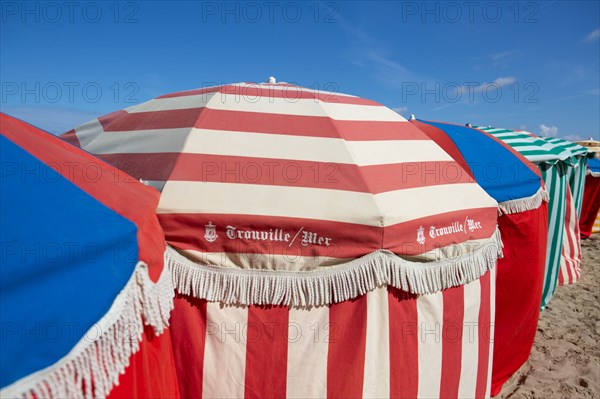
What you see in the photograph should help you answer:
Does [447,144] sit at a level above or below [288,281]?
above

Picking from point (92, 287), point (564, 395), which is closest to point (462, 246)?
point (92, 287)

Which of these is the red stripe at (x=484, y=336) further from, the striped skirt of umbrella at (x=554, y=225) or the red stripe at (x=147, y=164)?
the striped skirt of umbrella at (x=554, y=225)

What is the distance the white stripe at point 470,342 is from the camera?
93.0 inches

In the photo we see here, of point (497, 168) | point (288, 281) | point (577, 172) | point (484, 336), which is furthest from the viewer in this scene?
point (577, 172)

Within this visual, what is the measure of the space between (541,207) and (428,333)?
7.91ft

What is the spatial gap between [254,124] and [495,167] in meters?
2.55

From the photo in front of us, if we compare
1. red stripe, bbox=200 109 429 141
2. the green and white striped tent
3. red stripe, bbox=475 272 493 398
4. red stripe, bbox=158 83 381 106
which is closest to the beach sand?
the green and white striped tent

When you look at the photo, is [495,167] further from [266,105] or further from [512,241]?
[266,105]

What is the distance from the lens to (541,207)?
375cm

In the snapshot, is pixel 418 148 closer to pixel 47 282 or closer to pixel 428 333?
pixel 428 333

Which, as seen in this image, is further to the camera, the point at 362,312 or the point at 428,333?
the point at 428,333

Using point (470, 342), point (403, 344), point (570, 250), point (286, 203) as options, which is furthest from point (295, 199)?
point (570, 250)

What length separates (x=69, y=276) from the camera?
1060 mm

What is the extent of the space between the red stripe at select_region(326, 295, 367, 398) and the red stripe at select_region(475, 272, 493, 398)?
1.00 meters
